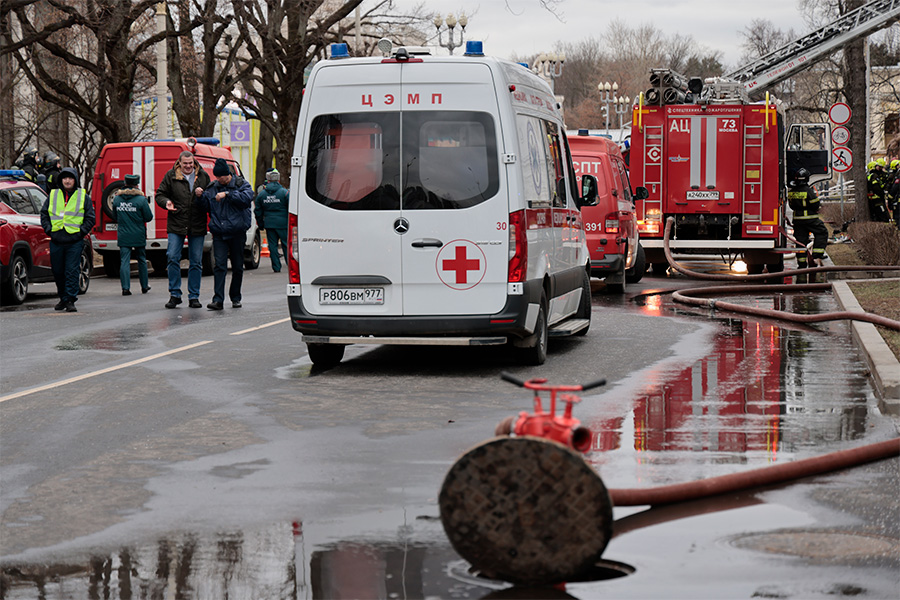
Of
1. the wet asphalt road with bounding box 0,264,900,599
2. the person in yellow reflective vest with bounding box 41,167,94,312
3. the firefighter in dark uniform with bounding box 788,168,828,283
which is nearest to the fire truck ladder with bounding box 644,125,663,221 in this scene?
the firefighter in dark uniform with bounding box 788,168,828,283

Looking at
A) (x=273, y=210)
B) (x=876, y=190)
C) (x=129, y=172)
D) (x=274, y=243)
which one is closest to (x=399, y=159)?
(x=129, y=172)

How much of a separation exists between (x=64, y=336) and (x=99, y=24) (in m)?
16.1

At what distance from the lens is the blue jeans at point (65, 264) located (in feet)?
57.7

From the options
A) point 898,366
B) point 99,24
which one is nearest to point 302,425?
point 898,366

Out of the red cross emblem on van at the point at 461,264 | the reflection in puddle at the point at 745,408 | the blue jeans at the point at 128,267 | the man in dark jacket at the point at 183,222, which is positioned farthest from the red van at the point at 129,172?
the red cross emblem on van at the point at 461,264

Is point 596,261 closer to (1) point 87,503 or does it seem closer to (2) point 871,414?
(2) point 871,414

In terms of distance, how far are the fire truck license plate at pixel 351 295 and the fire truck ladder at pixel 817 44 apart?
70.4 ft

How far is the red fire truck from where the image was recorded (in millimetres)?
22984

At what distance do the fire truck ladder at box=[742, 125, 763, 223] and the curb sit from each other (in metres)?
8.65

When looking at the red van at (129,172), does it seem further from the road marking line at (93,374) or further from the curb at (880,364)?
the curb at (880,364)

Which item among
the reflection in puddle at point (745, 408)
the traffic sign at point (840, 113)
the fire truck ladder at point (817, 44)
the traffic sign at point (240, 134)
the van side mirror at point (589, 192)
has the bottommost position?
the reflection in puddle at point (745, 408)

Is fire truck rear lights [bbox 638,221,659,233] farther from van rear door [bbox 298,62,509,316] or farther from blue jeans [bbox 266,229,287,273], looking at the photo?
van rear door [bbox 298,62,509,316]

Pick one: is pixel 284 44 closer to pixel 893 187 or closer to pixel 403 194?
pixel 893 187

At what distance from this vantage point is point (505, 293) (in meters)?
10.7
